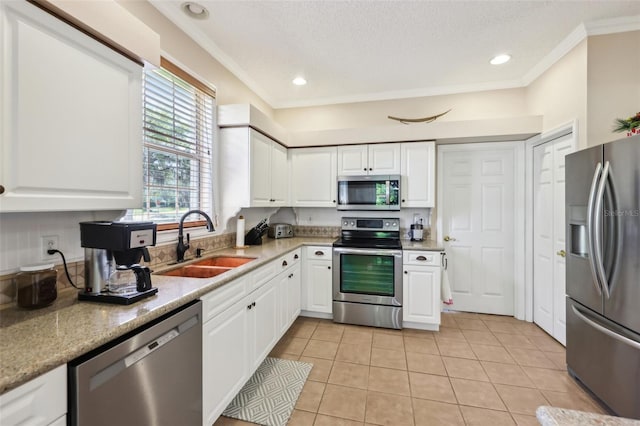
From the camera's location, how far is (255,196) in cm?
280

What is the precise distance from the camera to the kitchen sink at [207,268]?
2035mm

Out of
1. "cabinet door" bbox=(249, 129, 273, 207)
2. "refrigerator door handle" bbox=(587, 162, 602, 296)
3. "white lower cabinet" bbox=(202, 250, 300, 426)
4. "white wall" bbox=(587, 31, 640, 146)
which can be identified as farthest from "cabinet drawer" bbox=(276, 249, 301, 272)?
"white wall" bbox=(587, 31, 640, 146)

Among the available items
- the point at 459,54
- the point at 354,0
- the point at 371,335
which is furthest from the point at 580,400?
the point at 354,0

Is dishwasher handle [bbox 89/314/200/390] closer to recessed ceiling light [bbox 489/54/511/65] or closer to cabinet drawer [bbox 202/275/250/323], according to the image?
cabinet drawer [bbox 202/275/250/323]

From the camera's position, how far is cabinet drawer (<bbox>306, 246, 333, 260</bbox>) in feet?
10.6

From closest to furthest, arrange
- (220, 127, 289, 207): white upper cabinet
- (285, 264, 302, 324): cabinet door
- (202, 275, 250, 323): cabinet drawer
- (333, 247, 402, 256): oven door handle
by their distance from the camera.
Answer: (202, 275, 250, 323): cabinet drawer
(220, 127, 289, 207): white upper cabinet
(285, 264, 302, 324): cabinet door
(333, 247, 402, 256): oven door handle

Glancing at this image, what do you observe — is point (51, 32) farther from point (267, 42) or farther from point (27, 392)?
point (267, 42)

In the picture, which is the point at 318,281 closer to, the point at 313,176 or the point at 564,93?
the point at 313,176

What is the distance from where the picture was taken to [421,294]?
3.00m

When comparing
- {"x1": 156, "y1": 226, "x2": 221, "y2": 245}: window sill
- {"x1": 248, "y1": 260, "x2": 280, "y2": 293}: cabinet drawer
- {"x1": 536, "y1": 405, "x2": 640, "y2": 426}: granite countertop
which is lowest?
{"x1": 248, "y1": 260, "x2": 280, "y2": 293}: cabinet drawer

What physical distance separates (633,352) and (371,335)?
1.90 metres

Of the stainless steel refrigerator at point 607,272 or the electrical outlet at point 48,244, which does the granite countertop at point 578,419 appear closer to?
the stainless steel refrigerator at point 607,272

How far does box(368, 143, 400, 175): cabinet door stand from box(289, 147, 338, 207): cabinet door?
45 centimetres

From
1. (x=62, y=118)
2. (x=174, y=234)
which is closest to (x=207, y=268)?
(x=174, y=234)
